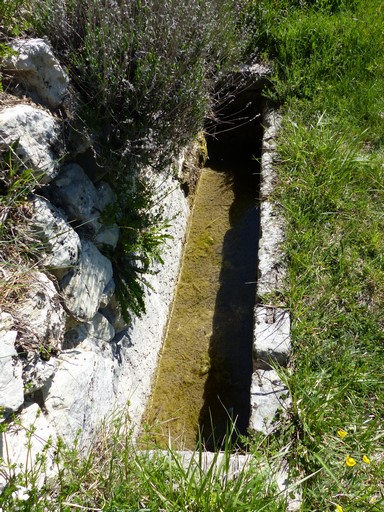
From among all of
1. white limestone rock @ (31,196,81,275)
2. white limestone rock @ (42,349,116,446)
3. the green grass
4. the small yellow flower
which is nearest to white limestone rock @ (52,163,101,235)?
white limestone rock @ (31,196,81,275)

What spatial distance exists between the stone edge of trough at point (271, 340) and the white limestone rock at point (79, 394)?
90 cm

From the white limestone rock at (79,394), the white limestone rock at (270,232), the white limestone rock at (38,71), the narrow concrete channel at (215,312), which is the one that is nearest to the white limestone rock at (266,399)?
the narrow concrete channel at (215,312)

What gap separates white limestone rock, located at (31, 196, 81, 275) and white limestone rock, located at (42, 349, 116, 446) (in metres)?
0.54

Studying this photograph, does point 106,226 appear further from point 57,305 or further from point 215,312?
point 215,312

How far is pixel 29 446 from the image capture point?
2.32 m

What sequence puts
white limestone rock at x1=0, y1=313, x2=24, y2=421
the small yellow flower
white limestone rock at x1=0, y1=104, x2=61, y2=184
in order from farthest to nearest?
white limestone rock at x1=0, y1=104, x2=61, y2=184 → the small yellow flower → white limestone rock at x1=0, y1=313, x2=24, y2=421

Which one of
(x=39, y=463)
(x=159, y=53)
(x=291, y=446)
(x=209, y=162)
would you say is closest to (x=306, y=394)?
(x=291, y=446)

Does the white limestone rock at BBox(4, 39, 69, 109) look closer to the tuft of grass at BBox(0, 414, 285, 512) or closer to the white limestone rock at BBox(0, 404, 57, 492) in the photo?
the white limestone rock at BBox(0, 404, 57, 492)

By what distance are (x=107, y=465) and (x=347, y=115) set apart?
3493mm

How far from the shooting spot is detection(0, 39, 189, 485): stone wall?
2615 mm

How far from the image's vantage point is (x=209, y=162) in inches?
224

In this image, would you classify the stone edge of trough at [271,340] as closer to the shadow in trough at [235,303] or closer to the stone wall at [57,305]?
the shadow in trough at [235,303]

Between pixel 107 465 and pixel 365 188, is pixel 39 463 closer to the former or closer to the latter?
pixel 107 465

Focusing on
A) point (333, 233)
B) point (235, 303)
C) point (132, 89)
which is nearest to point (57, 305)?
point (132, 89)
